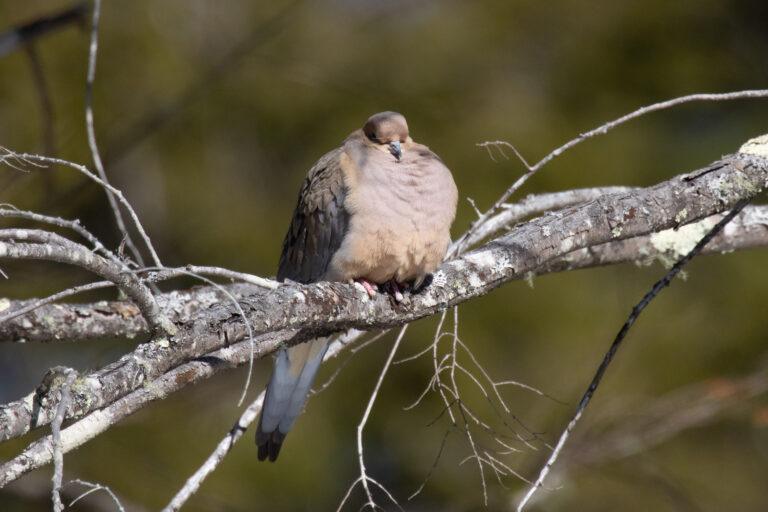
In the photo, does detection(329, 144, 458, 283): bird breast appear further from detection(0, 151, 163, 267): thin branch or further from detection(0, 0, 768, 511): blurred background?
detection(0, 0, 768, 511): blurred background

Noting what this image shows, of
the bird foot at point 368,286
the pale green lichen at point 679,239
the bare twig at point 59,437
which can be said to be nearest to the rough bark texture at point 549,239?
the bird foot at point 368,286

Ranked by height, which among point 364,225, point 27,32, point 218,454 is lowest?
point 218,454

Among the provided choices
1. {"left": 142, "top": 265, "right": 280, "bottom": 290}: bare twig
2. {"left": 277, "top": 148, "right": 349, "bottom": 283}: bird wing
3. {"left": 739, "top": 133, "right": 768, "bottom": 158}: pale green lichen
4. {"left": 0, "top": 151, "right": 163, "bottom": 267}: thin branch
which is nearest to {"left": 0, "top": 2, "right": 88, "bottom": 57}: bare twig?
{"left": 277, "top": 148, "right": 349, "bottom": 283}: bird wing

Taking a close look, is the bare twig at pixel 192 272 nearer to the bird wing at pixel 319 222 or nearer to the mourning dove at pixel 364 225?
the mourning dove at pixel 364 225

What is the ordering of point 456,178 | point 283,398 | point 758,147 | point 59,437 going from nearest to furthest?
1. point 59,437
2. point 758,147
3. point 283,398
4. point 456,178

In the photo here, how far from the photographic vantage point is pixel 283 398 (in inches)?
118

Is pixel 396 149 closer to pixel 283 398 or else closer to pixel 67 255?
pixel 283 398

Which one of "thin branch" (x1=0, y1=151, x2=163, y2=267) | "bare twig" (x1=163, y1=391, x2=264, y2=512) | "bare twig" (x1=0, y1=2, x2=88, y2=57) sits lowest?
"bare twig" (x1=163, y1=391, x2=264, y2=512)

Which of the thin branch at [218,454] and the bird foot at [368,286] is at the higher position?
the bird foot at [368,286]

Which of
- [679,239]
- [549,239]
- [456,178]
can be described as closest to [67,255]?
[549,239]

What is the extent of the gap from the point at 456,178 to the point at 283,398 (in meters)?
2.64

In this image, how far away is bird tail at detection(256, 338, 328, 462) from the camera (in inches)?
117

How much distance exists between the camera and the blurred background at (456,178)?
4871 mm

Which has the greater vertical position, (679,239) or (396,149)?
(396,149)
